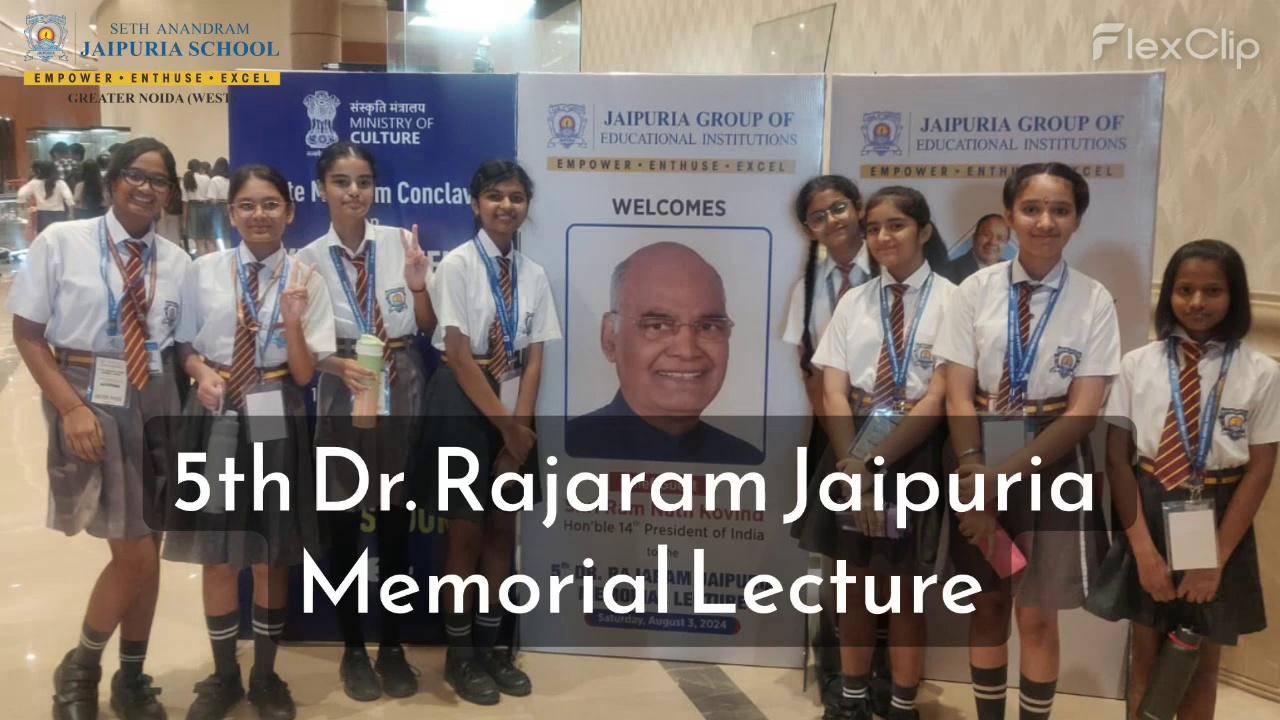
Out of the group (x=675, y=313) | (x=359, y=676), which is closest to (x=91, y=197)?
(x=359, y=676)

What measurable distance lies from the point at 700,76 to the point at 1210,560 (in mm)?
1845

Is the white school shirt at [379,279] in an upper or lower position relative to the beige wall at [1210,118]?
lower

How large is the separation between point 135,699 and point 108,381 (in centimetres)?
93

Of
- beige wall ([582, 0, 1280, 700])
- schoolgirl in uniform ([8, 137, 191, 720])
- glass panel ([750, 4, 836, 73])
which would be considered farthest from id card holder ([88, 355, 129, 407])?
glass panel ([750, 4, 836, 73])

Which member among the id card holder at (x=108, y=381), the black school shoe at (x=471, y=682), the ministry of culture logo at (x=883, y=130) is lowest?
the black school shoe at (x=471, y=682)

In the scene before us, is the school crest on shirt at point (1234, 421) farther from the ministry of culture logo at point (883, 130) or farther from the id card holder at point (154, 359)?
the id card holder at point (154, 359)

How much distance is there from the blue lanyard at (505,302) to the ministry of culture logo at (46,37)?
239 inches

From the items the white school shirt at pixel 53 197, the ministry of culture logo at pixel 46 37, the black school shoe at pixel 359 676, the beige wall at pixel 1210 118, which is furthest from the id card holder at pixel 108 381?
the ministry of culture logo at pixel 46 37

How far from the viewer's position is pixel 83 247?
107 inches

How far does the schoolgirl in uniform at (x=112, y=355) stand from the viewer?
106 inches

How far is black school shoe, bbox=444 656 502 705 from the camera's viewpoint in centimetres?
313

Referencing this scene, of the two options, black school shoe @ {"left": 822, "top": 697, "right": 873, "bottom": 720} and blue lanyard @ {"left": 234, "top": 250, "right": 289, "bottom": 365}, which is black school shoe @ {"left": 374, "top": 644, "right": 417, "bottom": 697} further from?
black school shoe @ {"left": 822, "top": 697, "right": 873, "bottom": 720}

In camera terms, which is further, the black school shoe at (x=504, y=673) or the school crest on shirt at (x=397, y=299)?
the black school shoe at (x=504, y=673)

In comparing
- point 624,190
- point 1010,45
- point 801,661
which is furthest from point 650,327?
point 1010,45
